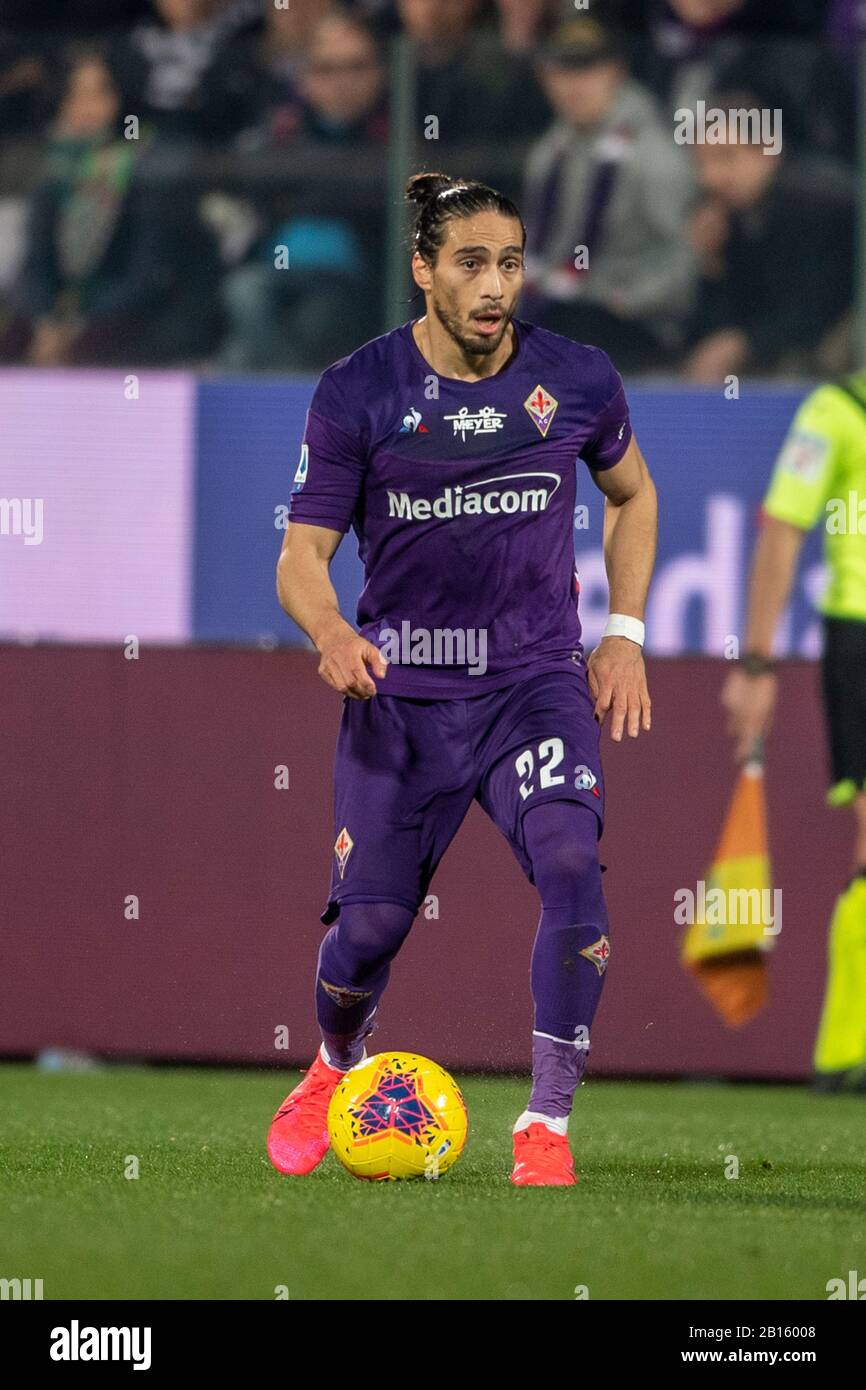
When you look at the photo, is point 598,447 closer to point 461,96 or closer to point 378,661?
point 378,661

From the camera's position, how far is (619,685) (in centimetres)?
540

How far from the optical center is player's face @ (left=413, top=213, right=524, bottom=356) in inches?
211

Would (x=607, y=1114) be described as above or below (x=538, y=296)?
below

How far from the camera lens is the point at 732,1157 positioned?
620cm

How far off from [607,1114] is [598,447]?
9.00 ft

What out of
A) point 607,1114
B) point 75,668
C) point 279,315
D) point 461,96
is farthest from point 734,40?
point 607,1114

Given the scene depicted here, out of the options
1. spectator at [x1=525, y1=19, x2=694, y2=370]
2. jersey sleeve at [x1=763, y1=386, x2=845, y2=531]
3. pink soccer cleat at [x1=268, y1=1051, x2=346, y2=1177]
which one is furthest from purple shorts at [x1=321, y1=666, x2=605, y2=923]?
spectator at [x1=525, y1=19, x2=694, y2=370]

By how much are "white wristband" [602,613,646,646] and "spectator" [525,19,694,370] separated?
189 inches

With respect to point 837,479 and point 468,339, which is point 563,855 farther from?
point 837,479

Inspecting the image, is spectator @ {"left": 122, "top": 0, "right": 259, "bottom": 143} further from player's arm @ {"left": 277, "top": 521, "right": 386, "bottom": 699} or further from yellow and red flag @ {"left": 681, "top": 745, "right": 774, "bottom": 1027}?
player's arm @ {"left": 277, "top": 521, "right": 386, "bottom": 699}

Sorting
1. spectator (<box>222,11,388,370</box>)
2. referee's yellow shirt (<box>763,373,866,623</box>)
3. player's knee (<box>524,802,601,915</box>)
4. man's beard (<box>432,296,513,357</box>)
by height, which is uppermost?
spectator (<box>222,11,388,370</box>)

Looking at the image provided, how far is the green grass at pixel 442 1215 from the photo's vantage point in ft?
13.2

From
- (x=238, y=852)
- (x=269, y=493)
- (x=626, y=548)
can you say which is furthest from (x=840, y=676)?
(x=626, y=548)

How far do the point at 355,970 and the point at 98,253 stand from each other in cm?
582
